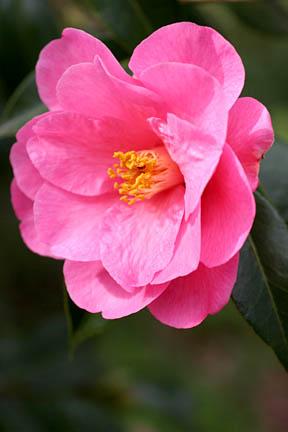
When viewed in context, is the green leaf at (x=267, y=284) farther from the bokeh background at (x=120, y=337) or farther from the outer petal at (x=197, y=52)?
the outer petal at (x=197, y=52)

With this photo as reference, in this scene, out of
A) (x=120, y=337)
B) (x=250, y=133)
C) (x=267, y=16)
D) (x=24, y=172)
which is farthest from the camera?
(x=120, y=337)

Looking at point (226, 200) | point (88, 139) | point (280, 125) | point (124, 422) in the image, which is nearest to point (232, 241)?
point (226, 200)

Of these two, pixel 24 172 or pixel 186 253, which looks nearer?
pixel 186 253

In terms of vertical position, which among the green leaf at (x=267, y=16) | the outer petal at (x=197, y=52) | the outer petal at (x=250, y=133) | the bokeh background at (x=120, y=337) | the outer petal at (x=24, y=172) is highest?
the outer petal at (x=197, y=52)

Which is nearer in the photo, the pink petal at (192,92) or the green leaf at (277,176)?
the pink petal at (192,92)

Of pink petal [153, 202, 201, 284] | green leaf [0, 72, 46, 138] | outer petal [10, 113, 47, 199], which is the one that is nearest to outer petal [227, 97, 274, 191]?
pink petal [153, 202, 201, 284]

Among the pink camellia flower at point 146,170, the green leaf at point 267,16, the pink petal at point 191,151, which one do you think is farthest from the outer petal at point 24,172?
the green leaf at point 267,16

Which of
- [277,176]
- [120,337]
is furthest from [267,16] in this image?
[120,337]

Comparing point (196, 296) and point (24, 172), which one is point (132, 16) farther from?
point (196, 296)
